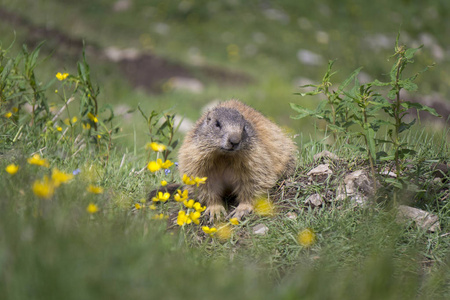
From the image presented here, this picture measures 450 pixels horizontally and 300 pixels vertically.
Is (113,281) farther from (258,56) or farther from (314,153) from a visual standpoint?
(258,56)

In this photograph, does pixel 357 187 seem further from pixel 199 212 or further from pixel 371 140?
pixel 199 212

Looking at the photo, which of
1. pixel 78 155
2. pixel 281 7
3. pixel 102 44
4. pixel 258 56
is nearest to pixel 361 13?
pixel 281 7

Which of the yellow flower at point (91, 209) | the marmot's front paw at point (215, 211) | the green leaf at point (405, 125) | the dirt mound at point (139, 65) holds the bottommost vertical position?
the marmot's front paw at point (215, 211)

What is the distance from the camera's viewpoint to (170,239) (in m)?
2.76

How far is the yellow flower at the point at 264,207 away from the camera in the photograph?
3524 millimetres

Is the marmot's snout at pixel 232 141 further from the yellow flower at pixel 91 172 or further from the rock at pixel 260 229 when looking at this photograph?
the yellow flower at pixel 91 172

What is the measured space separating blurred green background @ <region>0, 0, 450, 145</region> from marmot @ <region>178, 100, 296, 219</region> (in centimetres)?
437

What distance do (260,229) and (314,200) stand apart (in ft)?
1.62

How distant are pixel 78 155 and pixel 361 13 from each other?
42.8 feet

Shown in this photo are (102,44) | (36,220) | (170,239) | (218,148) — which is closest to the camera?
(36,220)

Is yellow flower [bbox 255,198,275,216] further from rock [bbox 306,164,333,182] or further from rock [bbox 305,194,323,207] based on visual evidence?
rock [bbox 306,164,333,182]

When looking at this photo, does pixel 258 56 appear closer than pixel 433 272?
No

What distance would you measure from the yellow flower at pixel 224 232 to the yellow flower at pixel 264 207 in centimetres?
27

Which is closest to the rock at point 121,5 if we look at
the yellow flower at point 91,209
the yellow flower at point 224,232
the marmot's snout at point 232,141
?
the marmot's snout at point 232,141
